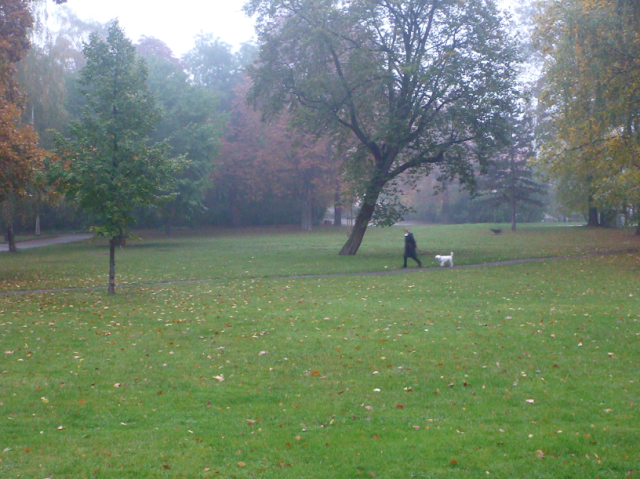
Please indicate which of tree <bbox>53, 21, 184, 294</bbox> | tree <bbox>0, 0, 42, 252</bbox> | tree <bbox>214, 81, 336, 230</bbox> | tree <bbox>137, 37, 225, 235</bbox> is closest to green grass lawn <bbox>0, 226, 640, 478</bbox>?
tree <bbox>53, 21, 184, 294</bbox>

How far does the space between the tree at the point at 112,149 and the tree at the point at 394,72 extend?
37.8ft

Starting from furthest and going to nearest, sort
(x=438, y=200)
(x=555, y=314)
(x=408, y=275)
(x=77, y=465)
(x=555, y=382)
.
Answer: (x=438, y=200) < (x=408, y=275) < (x=555, y=314) < (x=555, y=382) < (x=77, y=465)

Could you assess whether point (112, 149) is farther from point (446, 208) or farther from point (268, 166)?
point (446, 208)

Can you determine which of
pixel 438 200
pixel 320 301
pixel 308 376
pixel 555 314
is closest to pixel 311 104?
pixel 320 301

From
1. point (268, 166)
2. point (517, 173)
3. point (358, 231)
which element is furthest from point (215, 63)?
point (358, 231)

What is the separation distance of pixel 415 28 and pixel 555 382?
22.6 m

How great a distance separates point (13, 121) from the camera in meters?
20.5

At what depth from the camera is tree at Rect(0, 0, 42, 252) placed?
18844 mm

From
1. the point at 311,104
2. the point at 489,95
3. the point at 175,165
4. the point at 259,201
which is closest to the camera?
the point at 175,165

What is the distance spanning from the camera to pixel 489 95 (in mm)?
25453

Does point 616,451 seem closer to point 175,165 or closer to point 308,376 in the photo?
point 308,376

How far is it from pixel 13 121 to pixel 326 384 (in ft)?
58.7

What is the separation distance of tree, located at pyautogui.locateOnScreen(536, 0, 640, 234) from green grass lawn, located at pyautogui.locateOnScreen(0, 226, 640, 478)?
26.3 feet

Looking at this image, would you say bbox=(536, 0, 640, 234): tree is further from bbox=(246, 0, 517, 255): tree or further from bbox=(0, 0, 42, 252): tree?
bbox=(0, 0, 42, 252): tree
